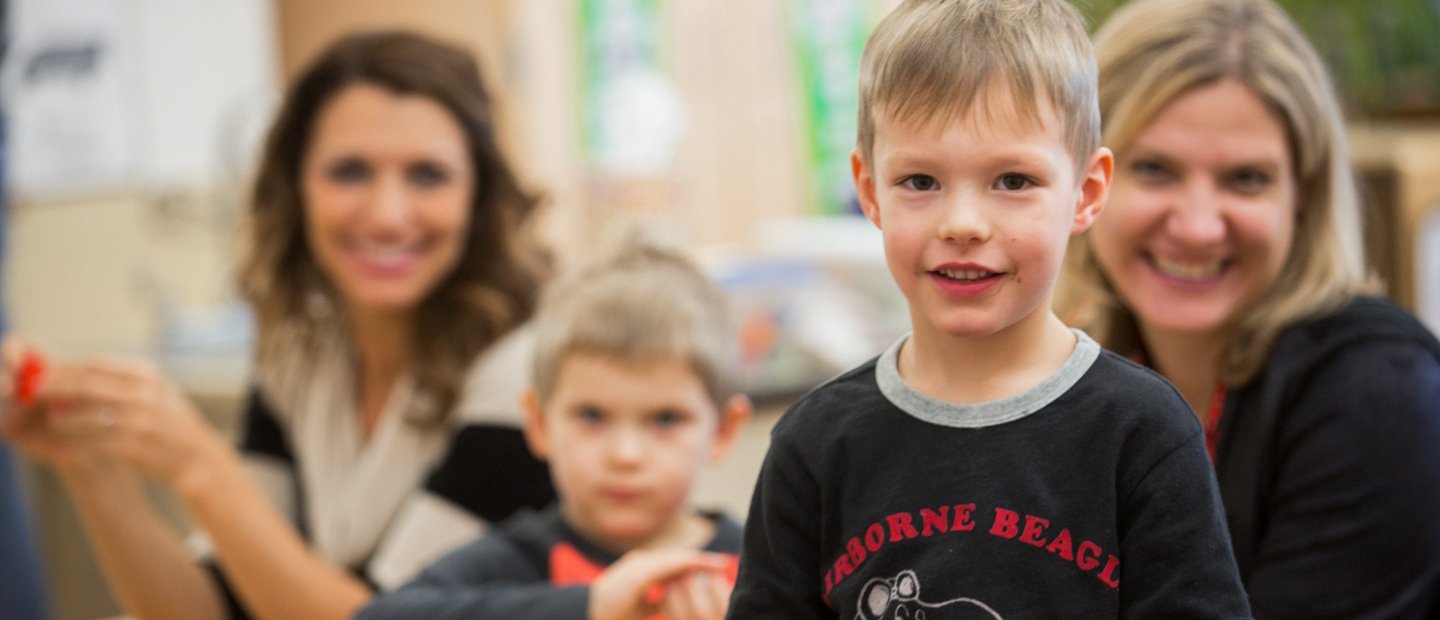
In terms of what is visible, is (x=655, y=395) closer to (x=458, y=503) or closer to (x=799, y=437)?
(x=458, y=503)

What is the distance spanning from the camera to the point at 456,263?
5.83ft

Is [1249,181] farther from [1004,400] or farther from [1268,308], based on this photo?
[1004,400]

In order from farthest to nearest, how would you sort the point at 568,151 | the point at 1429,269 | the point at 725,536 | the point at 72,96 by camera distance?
the point at 568,151 → the point at 72,96 → the point at 1429,269 → the point at 725,536

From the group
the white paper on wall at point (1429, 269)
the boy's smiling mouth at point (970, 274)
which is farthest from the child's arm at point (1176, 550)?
the white paper on wall at point (1429, 269)

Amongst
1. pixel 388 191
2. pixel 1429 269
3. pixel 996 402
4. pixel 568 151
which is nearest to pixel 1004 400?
pixel 996 402

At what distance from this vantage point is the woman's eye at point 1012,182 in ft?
1.90

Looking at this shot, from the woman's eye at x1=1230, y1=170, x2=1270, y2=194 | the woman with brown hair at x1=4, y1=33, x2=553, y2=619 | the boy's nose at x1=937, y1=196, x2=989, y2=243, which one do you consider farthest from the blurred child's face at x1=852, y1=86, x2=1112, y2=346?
the woman with brown hair at x1=4, y1=33, x2=553, y2=619

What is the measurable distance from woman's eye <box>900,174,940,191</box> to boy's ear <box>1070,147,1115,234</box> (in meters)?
0.07

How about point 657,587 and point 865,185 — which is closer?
point 865,185

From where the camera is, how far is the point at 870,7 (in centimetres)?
579

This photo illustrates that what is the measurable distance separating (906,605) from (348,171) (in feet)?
4.23

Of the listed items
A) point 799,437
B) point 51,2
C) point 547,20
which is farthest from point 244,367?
point 547,20

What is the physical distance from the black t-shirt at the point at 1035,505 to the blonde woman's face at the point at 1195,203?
393mm

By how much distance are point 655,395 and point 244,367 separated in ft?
6.91
